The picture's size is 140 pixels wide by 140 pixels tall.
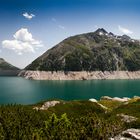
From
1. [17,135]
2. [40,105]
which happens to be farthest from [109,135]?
[40,105]

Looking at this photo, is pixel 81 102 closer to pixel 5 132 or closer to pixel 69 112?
pixel 69 112

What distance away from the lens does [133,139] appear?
55.3m

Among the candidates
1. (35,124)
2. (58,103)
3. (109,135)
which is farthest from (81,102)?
(109,135)

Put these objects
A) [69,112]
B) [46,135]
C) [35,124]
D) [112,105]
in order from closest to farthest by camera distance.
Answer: [46,135]
[35,124]
[69,112]
[112,105]

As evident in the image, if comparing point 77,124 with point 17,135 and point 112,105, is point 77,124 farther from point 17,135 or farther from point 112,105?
point 112,105

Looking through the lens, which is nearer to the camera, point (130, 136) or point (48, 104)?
point (130, 136)

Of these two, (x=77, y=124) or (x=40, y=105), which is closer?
(x=77, y=124)

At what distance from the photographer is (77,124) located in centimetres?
6225

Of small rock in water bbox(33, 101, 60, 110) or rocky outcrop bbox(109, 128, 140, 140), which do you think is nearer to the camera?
rocky outcrop bbox(109, 128, 140, 140)

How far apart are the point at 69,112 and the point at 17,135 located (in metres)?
67.7

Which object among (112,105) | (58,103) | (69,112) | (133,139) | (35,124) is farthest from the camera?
(112,105)

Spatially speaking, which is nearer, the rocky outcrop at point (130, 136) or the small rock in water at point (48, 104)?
the rocky outcrop at point (130, 136)

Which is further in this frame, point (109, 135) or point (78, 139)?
point (109, 135)

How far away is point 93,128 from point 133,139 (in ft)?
24.5
